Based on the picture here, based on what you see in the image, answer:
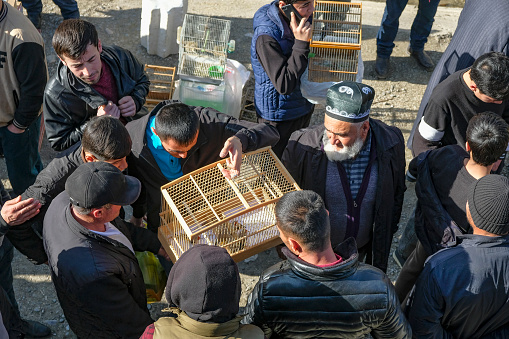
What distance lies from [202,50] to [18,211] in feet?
10.5

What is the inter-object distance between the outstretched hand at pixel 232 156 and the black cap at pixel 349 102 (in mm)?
677

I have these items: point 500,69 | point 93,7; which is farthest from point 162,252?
point 93,7

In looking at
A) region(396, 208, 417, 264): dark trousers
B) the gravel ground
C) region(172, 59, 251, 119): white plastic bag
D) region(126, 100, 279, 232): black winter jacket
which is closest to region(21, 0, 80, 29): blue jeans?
the gravel ground

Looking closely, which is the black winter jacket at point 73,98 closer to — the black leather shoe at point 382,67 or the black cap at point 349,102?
the black cap at point 349,102

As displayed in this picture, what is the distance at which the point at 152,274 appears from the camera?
3.93m

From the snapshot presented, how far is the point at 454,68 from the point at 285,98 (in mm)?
1616

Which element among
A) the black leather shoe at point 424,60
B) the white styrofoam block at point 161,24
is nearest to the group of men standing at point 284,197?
the white styrofoam block at point 161,24

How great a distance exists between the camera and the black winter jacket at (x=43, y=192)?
3.33 m

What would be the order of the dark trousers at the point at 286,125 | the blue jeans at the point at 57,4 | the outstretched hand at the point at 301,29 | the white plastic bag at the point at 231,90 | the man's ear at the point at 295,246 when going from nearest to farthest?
the man's ear at the point at 295,246
the outstretched hand at the point at 301,29
the dark trousers at the point at 286,125
the white plastic bag at the point at 231,90
the blue jeans at the point at 57,4

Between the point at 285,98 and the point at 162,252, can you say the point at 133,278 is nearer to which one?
the point at 162,252

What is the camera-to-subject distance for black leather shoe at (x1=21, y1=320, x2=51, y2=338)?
412cm

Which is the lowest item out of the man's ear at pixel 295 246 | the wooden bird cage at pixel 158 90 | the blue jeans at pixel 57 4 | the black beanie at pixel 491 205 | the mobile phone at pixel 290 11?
the wooden bird cage at pixel 158 90

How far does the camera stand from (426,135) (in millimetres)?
A: 4070

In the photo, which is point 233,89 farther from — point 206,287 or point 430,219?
point 206,287
